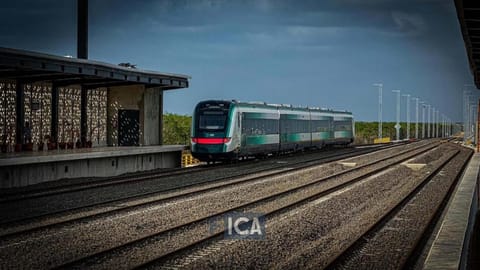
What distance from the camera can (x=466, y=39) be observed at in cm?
1544

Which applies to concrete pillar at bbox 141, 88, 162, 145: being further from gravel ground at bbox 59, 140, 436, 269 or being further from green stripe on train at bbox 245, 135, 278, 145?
gravel ground at bbox 59, 140, 436, 269

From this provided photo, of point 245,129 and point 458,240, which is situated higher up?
point 245,129

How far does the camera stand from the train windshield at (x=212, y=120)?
33.1m

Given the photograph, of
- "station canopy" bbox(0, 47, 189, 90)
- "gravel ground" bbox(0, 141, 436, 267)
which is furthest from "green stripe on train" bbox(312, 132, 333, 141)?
"gravel ground" bbox(0, 141, 436, 267)

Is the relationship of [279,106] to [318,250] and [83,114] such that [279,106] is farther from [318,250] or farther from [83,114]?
[318,250]

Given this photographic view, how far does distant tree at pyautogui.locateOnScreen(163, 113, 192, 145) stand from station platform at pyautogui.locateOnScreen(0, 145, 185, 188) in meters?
21.7

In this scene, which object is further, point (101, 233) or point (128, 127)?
point (128, 127)

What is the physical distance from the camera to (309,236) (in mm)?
14094

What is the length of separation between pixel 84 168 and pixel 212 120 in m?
7.95

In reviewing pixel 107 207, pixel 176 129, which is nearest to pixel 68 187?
pixel 107 207

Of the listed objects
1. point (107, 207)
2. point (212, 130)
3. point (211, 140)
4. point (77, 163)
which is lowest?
point (107, 207)

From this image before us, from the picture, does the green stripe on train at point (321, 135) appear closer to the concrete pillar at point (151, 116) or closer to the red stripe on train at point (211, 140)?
the concrete pillar at point (151, 116)

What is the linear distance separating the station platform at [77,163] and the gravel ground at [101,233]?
600 centimetres

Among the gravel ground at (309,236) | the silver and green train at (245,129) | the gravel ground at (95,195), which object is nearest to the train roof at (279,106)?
the silver and green train at (245,129)
